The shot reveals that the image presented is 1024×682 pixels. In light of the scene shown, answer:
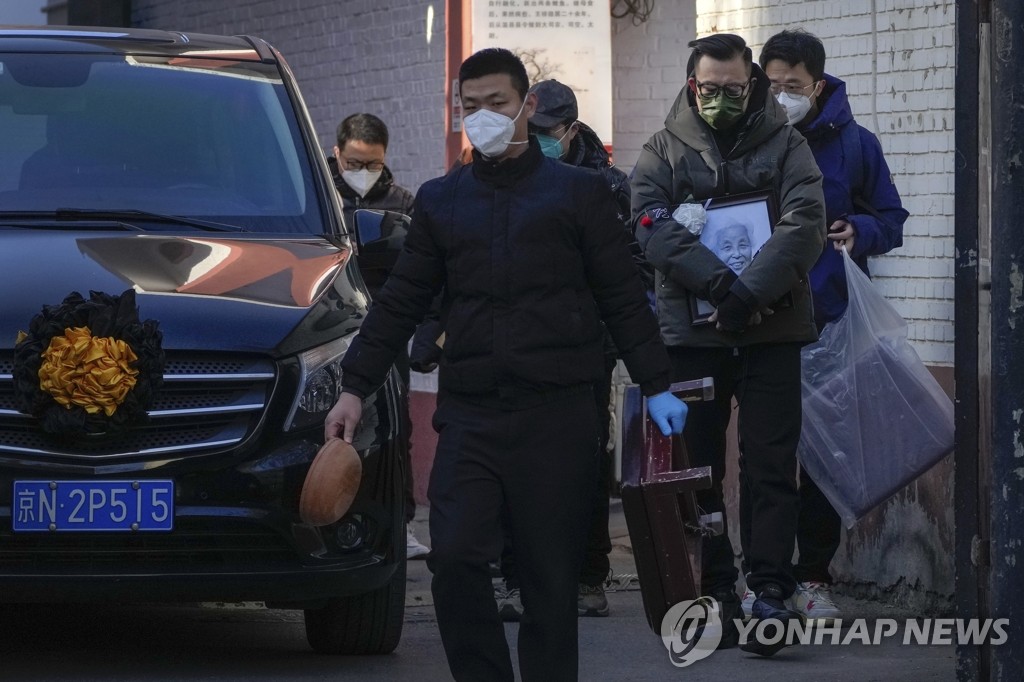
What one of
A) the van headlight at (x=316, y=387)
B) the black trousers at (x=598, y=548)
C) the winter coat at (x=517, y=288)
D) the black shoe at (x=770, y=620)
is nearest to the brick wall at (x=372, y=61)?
the black trousers at (x=598, y=548)

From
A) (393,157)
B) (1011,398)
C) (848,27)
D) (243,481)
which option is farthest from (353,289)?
(393,157)

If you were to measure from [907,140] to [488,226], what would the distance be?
2956 mm

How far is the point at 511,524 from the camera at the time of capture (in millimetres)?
4754

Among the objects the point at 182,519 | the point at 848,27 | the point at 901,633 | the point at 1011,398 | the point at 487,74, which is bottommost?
the point at 901,633

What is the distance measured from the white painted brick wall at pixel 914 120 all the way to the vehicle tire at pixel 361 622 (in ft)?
7.56

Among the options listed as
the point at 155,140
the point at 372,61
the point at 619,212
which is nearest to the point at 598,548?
the point at 619,212

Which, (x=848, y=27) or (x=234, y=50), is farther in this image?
(x=848, y=27)

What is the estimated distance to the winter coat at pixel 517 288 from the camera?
4.67 metres

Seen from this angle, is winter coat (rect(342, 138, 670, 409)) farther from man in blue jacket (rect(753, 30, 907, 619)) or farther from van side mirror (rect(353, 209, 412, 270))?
man in blue jacket (rect(753, 30, 907, 619))

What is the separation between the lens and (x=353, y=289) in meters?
5.85

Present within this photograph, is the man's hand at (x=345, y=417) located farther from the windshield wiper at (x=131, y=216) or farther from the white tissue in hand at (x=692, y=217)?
the white tissue in hand at (x=692, y=217)

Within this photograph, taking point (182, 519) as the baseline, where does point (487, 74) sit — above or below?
above

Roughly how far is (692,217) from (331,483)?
1716 millimetres

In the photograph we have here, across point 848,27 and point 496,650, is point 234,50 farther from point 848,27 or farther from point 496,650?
point 496,650
